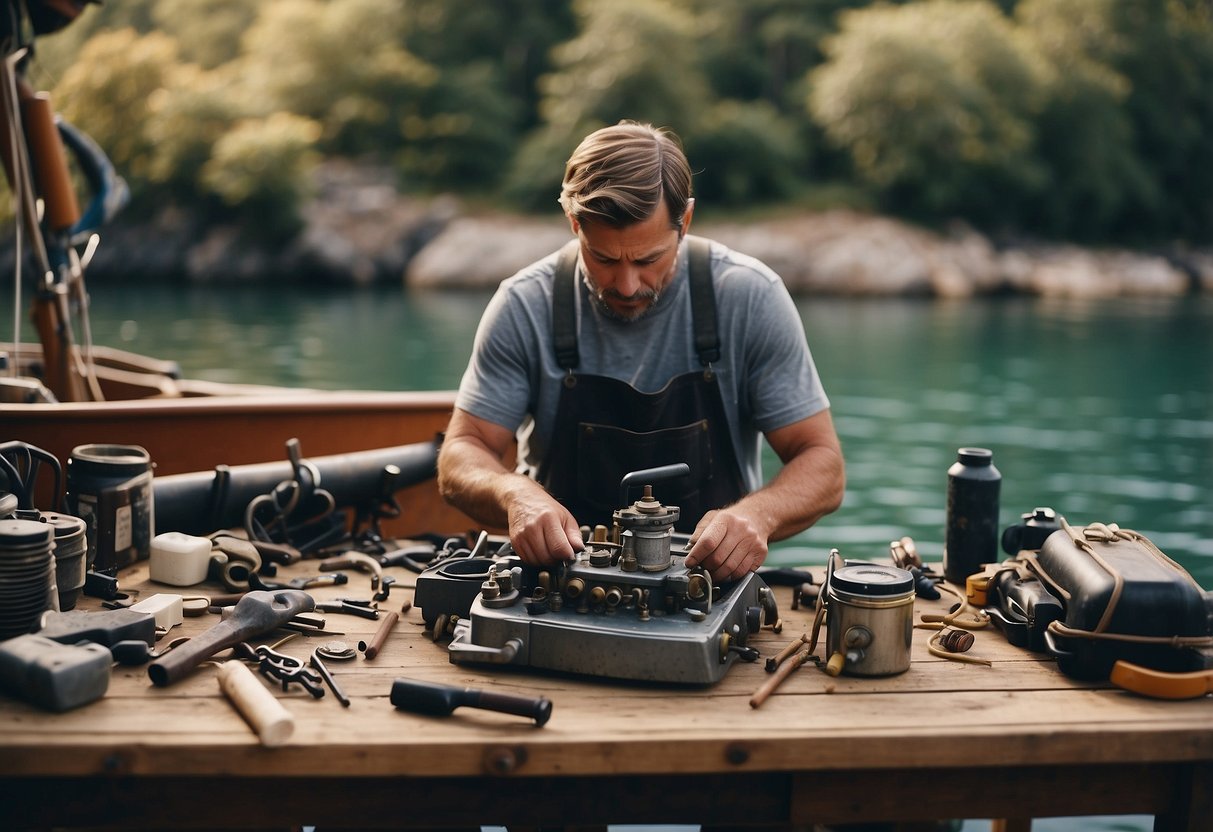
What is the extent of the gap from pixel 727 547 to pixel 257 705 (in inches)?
39.3

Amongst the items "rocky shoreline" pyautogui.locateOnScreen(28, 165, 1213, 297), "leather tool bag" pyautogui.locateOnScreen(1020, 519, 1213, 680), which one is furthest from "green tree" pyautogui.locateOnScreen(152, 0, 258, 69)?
"leather tool bag" pyautogui.locateOnScreen(1020, 519, 1213, 680)

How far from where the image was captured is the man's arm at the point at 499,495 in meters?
2.62

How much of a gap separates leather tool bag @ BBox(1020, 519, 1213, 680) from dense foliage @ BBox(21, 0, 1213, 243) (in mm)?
41343

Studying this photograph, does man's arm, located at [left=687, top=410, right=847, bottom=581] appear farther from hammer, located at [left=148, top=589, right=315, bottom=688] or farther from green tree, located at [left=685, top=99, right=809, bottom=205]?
green tree, located at [left=685, top=99, right=809, bottom=205]

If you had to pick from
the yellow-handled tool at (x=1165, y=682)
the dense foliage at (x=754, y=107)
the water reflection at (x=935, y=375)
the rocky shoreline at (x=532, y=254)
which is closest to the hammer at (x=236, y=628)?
the yellow-handled tool at (x=1165, y=682)

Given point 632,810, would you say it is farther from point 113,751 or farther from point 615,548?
point 113,751

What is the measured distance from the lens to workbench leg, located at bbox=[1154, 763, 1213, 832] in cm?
234

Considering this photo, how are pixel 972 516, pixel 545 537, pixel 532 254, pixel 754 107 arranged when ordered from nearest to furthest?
1. pixel 545 537
2. pixel 972 516
3. pixel 532 254
4. pixel 754 107

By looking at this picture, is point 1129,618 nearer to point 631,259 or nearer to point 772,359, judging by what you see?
point 772,359

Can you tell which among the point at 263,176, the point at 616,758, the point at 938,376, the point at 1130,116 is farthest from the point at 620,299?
the point at 1130,116

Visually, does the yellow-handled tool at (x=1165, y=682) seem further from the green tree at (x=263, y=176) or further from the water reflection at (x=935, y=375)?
the green tree at (x=263, y=176)

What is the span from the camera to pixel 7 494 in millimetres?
2902

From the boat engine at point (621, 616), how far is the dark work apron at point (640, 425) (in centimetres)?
80

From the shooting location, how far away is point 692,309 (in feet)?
11.4
